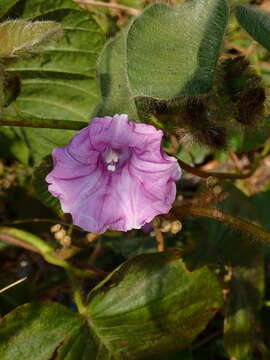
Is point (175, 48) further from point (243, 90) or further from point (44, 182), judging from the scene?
point (44, 182)

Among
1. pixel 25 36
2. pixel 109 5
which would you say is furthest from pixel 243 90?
pixel 109 5

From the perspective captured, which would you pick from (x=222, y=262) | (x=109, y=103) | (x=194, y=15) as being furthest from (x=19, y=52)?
(x=222, y=262)

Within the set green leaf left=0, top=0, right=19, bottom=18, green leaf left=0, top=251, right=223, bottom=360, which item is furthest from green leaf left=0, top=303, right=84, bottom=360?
green leaf left=0, top=0, right=19, bottom=18

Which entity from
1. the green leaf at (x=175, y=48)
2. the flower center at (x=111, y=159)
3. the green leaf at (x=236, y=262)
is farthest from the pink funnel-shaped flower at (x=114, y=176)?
the green leaf at (x=236, y=262)

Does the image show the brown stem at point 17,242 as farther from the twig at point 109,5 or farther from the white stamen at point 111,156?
the twig at point 109,5

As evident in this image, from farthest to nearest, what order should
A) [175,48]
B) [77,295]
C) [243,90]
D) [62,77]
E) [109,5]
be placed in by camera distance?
[109,5], [62,77], [77,295], [243,90], [175,48]
